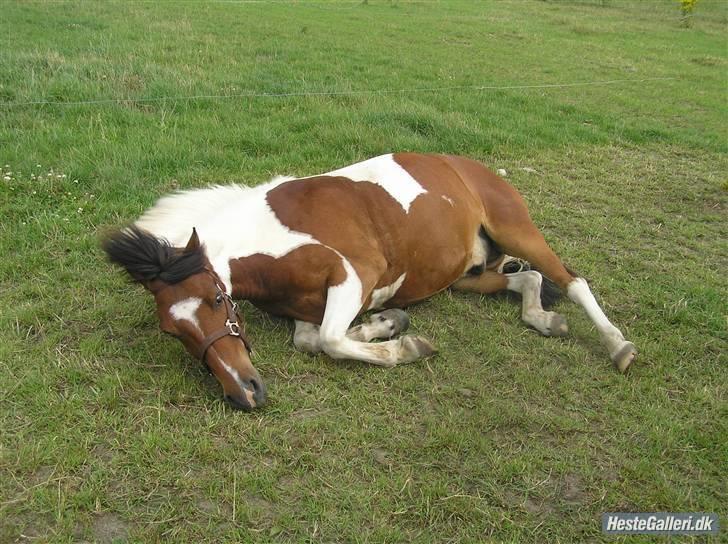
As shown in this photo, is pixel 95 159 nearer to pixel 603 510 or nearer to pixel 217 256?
→ pixel 217 256

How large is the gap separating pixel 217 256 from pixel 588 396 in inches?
84.3

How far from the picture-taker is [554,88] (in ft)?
35.2

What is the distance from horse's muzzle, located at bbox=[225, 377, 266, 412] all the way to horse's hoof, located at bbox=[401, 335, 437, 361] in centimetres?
89

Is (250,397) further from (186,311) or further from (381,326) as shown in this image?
(381,326)

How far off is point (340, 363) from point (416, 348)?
17.1 inches

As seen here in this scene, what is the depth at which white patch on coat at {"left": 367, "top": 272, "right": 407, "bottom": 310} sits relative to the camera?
3957 mm

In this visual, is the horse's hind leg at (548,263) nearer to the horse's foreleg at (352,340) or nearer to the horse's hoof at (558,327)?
the horse's hoof at (558,327)

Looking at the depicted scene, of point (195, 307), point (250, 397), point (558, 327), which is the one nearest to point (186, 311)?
point (195, 307)

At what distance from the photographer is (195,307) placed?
3.10m

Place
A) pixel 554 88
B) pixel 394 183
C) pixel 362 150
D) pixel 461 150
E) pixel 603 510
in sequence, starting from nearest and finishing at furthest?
1. pixel 603 510
2. pixel 394 183
3. pixel 362 150
4. pixel 461 150
5. pixel 554 88

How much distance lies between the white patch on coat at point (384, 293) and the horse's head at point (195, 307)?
1025 millimetres


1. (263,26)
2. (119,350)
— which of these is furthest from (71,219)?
(263,26)

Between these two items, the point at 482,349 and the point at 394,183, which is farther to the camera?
the point at 394,183

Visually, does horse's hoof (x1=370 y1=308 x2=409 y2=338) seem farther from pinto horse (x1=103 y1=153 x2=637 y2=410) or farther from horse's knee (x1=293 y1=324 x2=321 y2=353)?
horse's knee (x1=293 y1=324 x2=321 y2=353)
